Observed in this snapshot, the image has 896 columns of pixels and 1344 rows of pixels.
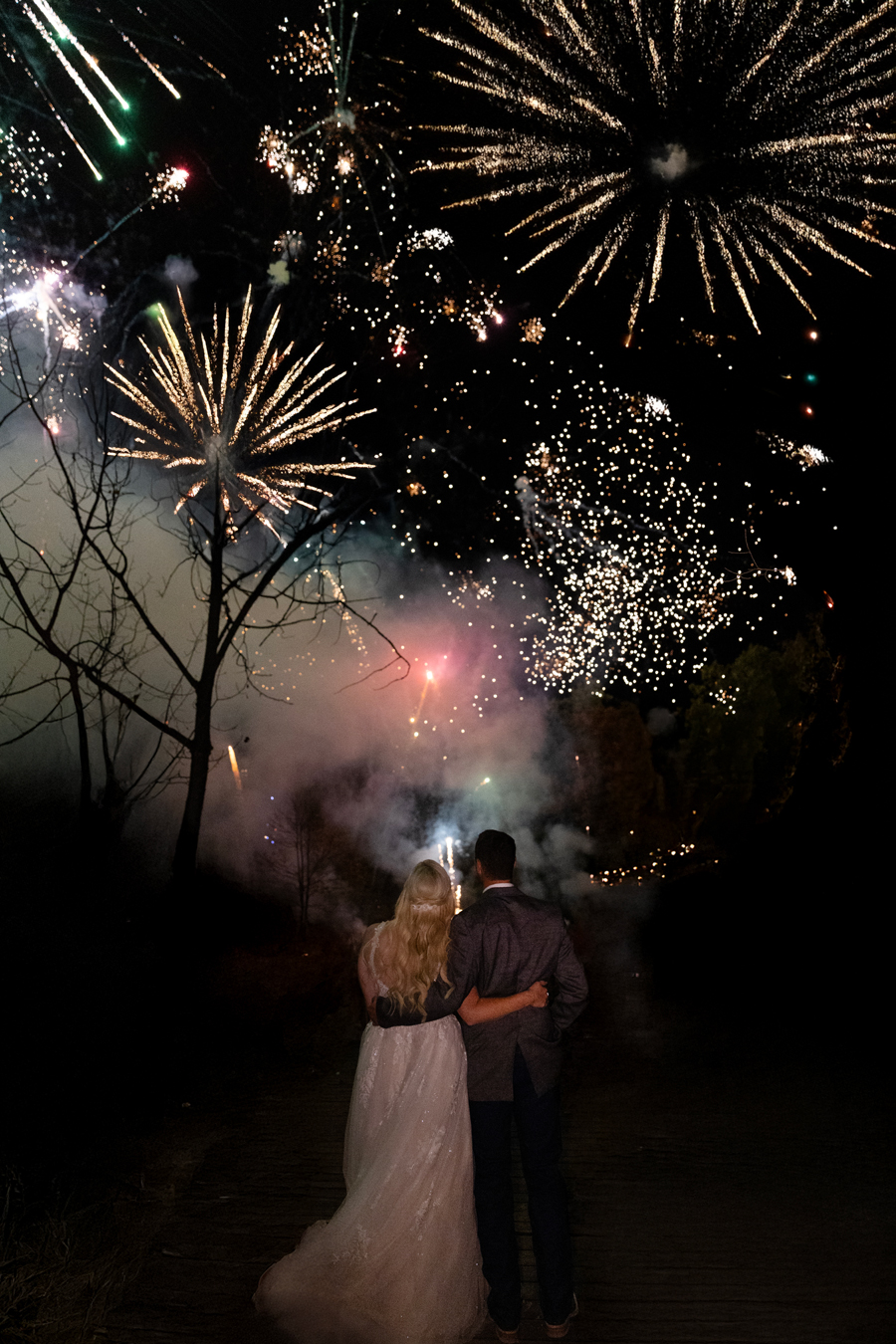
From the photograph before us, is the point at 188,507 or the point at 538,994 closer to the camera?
the point at 538,994

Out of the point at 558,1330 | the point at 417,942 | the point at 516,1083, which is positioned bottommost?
the point at 558,1330

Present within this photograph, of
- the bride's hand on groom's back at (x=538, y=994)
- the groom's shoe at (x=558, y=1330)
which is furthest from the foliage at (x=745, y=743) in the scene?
the groom's shoe at (x=558, y=1330)

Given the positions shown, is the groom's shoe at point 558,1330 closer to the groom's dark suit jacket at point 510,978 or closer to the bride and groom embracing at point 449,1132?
the bride and groom embracing at point 449,1132

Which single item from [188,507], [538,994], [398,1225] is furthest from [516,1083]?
[188,507]

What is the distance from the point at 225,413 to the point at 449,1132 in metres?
7.41

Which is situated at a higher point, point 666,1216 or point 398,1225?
point 398,1225

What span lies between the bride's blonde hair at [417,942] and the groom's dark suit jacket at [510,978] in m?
0.06

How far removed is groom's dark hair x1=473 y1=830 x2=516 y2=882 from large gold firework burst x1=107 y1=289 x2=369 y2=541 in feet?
19.3

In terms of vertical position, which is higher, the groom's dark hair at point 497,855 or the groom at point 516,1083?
the groom's dark hair at point 497,855

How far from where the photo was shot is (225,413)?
9.09 metres

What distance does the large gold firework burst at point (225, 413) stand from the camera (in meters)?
8.90

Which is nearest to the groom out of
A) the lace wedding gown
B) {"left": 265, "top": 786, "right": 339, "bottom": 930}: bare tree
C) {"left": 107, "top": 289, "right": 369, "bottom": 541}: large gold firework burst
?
the lace wedding gown

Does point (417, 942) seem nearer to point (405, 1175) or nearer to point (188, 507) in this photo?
point (405, 1175)

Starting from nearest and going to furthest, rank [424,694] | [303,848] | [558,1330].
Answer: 1. [558,1330]
2. [303,848]
3. [424,694]
